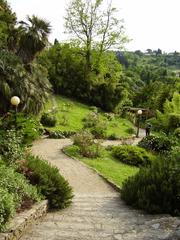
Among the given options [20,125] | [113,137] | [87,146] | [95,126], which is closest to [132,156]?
[87,146]

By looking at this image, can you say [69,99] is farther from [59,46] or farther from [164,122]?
[164,122]

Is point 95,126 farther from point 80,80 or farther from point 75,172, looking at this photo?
point 80,80

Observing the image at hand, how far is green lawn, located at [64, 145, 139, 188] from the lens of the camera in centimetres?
1562

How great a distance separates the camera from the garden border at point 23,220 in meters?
6.68

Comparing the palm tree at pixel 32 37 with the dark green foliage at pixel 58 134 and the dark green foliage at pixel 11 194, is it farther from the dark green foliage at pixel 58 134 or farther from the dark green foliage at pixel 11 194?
the dark green foliage at pixel 11 194

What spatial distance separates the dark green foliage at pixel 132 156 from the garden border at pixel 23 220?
10.3 meters

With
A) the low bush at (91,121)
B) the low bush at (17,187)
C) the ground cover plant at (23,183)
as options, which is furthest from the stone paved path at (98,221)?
the low bush at (91,121)

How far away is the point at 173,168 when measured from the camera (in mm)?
10250

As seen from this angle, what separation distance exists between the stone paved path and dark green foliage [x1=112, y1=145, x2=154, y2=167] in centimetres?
511

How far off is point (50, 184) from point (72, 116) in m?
22.2

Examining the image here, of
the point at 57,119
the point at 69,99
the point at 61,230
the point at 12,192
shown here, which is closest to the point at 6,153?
the point at 12,192

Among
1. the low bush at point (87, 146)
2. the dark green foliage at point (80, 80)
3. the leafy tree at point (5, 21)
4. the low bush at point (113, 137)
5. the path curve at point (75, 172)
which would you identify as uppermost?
the leafy tree at point (5, 21)

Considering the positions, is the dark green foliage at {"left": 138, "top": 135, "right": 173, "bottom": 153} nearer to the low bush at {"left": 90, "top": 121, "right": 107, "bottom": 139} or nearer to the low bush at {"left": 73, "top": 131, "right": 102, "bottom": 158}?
the low bush at {"left": 73, "top": 131, "right": 102, "bottom": 158}

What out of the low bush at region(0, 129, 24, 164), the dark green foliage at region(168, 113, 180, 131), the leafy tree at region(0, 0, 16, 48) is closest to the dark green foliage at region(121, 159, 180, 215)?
the low bush at region(0, 129, 24, 164)
